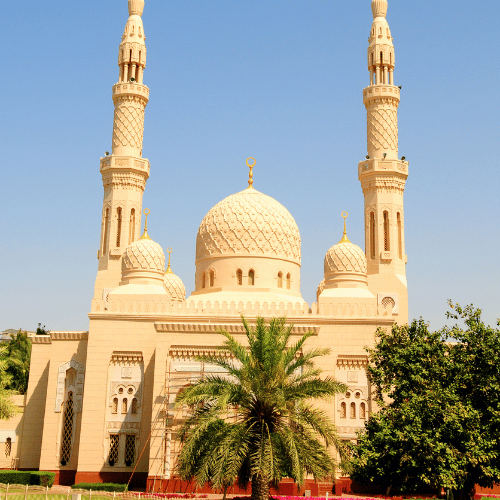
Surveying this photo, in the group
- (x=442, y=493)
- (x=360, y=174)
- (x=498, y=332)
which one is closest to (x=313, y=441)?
(x=498, y=332)

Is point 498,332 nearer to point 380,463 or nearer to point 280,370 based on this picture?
point 380,463

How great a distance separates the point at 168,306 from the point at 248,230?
17.3 feet

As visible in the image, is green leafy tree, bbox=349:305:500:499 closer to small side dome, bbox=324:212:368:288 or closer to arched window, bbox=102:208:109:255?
small side dome, bbox=324:212:368:288

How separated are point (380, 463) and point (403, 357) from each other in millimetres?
2737

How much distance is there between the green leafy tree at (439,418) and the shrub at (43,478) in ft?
34.6

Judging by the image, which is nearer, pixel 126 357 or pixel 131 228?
pixel 126 357

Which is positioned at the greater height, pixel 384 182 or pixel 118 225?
pixel 384 182

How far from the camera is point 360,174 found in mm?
29641

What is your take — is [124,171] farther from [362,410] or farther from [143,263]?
[362,410]

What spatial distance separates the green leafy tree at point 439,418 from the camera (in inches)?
657

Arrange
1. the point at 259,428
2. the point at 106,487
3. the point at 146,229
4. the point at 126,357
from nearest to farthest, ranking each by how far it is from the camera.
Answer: the point at 259,428 < the point at 106,487 < the point at 126,357 < the point at 146,229

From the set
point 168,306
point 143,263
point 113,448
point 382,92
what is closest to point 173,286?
point 143,263

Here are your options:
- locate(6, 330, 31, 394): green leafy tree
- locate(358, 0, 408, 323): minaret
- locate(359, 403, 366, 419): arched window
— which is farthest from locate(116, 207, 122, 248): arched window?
locate(359, 403, 366, 419): arched window

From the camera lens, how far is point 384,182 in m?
29.1
